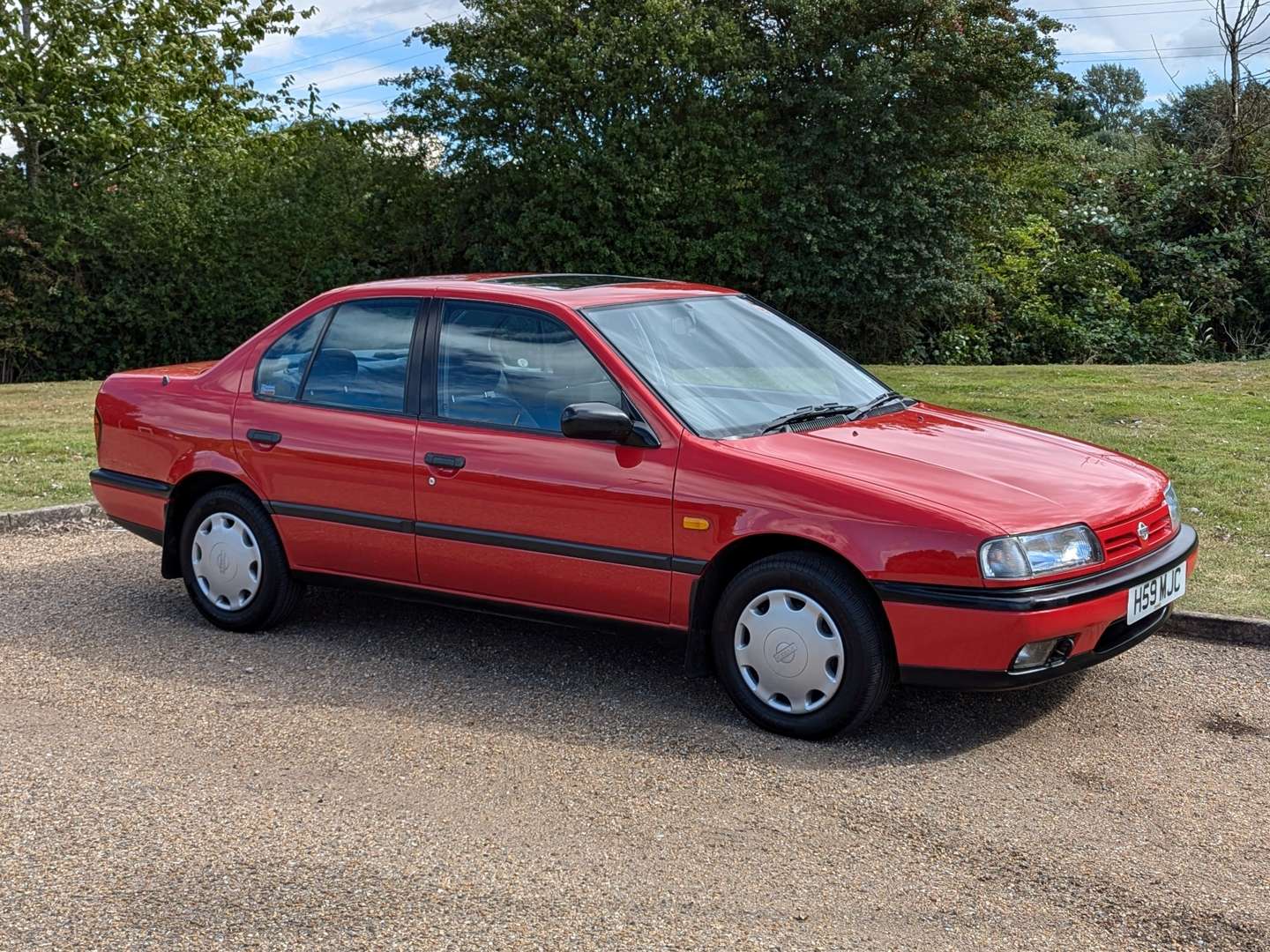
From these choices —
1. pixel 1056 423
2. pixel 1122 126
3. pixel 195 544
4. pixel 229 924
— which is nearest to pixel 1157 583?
pixel 229 924

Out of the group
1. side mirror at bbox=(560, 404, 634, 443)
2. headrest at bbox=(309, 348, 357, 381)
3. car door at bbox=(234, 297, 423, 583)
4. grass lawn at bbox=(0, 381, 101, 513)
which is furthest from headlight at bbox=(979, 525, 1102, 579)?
grass lawn at bbox=(0, 381, 101, 513)

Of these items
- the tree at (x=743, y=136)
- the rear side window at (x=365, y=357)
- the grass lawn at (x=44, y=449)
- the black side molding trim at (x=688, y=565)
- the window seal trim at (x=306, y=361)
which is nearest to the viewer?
the black side molding trim at (x=688, y=565)

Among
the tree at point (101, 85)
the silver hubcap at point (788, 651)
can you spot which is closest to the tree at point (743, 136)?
the tree at point (101, 85)

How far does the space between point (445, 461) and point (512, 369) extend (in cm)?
47

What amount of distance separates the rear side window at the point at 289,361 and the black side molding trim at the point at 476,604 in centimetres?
85

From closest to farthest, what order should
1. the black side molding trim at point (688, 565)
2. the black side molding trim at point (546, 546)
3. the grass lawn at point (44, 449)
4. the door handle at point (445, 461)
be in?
the black side molding trim at point (688, 565) < the black side molding trim at point (546, 546) < the door handle at point (445, 461) < the grass lawn at point (44, 449)

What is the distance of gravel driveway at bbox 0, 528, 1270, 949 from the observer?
12.1 feet

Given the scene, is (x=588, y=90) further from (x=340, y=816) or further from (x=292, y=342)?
(x=340, y=816)

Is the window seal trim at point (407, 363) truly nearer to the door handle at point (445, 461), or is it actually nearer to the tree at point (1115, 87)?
the door handle at point (445, 461)

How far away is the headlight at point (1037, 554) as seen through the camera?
15.2 ft

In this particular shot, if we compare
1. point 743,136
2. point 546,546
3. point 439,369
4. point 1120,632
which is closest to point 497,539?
point 546,546

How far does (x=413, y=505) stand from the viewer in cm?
583

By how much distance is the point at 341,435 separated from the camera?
605cm

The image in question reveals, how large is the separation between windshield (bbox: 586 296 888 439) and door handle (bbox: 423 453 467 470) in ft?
2.59
